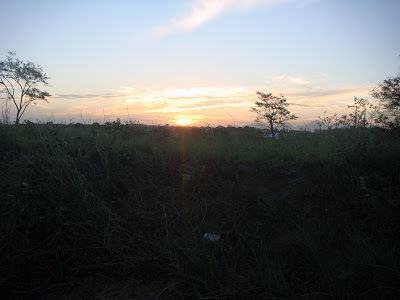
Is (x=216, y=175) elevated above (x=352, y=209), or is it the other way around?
(x=216, y=175)

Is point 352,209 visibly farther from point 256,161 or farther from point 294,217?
point 256,161

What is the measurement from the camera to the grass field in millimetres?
2676

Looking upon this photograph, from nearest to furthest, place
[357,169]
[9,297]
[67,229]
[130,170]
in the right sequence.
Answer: [9,297], [67,229], [357,169], [130,170]


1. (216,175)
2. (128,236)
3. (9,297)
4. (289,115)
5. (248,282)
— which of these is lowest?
(9,297)

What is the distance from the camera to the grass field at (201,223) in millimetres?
2676

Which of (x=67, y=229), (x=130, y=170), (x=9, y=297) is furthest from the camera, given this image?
(x=130, y=170)

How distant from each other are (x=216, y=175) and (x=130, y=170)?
123 cm

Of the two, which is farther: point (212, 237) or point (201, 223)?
point (201, 223)

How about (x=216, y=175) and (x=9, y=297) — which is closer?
(x=9, y=297)

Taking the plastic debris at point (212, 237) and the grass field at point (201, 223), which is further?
the plastic debris at point (212, 237)

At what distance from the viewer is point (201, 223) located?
3.42 meters

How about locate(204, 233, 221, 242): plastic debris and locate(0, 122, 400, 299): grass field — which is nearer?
locate(0, 122, 400, 299): grass field

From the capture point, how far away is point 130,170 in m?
4.16

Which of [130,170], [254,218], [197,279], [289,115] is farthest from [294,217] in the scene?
[289,115]
